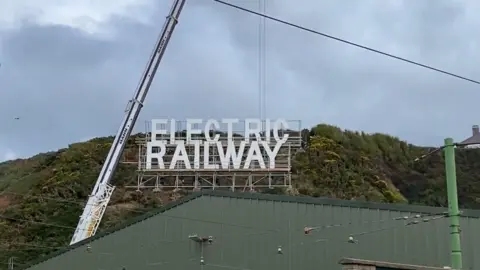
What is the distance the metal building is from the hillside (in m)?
25.5

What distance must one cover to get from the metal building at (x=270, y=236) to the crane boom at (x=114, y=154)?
14964mm

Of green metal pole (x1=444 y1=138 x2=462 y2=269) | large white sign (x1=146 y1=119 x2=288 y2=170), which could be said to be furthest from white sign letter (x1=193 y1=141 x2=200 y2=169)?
green metal pole (x1=444 y1=138 x2=462 y2=269)

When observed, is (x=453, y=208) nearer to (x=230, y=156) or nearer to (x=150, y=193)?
(x=230, y=156)

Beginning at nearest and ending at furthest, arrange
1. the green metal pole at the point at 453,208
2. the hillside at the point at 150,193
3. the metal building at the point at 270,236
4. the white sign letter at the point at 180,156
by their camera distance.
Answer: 1. the green metal pole at the point at 453,208
2. the metal building at the point at 270,236
3. the white sign letter at the point at 180,156
4. the hillside at the point at 150,193

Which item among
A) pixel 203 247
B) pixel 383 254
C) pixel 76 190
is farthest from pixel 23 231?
pixel 383 254

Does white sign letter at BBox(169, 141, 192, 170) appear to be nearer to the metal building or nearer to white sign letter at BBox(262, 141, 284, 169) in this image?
white sign letter at BBox(262, 141, 284, 169)

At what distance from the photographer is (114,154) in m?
48.6

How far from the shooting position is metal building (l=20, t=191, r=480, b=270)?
79.7ft

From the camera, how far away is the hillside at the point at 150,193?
60628mm

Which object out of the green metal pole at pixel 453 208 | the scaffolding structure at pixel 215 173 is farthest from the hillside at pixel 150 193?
the green metal pole at pixel 453 208

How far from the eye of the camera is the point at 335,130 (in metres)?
84.1

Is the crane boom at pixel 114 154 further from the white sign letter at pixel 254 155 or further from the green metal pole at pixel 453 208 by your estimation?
the green metal pole at pixel 453 208

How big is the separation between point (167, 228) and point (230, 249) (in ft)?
11.3

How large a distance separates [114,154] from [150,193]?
14468 millimetres
